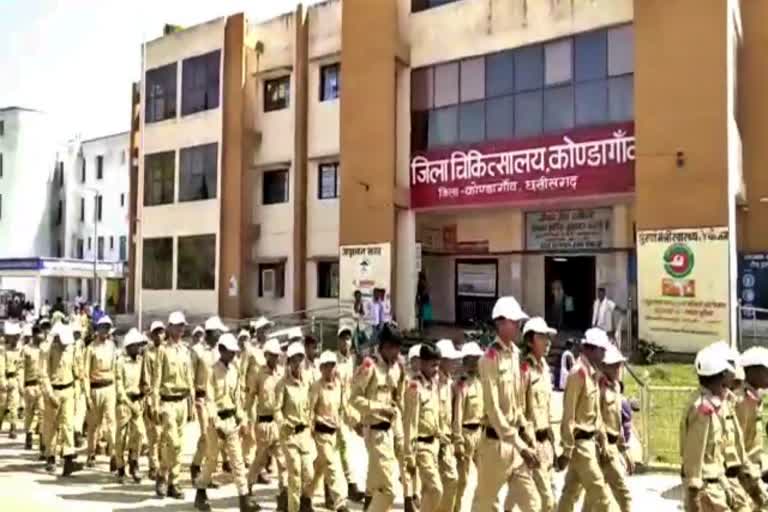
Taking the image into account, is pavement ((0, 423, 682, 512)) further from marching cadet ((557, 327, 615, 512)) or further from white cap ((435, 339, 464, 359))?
marching cadet ((557, 327, 615, 512))

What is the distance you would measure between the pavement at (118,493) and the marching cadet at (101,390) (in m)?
0.52

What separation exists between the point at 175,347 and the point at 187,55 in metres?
22.5

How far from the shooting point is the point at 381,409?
8.34 metres

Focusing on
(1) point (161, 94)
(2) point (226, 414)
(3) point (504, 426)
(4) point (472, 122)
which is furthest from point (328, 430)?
(1) point (161, 94)

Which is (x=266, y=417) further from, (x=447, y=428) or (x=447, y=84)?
(x=447, y=84)

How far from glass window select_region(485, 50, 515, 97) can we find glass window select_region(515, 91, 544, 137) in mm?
437

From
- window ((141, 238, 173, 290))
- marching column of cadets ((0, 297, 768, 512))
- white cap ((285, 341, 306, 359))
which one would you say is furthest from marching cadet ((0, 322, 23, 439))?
window ((141, 238, 173, 290))

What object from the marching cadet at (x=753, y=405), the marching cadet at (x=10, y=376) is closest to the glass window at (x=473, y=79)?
the marching cadet at (x=10, y=376)

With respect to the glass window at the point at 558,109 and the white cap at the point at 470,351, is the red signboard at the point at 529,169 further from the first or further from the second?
the white cap at the point at 470,351

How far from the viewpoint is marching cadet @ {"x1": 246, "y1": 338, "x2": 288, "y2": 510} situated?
9578 millimetres

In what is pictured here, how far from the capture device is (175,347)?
11016 millimetres

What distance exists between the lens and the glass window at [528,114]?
850 inches

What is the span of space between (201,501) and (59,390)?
151 inches

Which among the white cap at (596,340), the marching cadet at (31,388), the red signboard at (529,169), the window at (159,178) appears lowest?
the marching cadet at (31,388)
